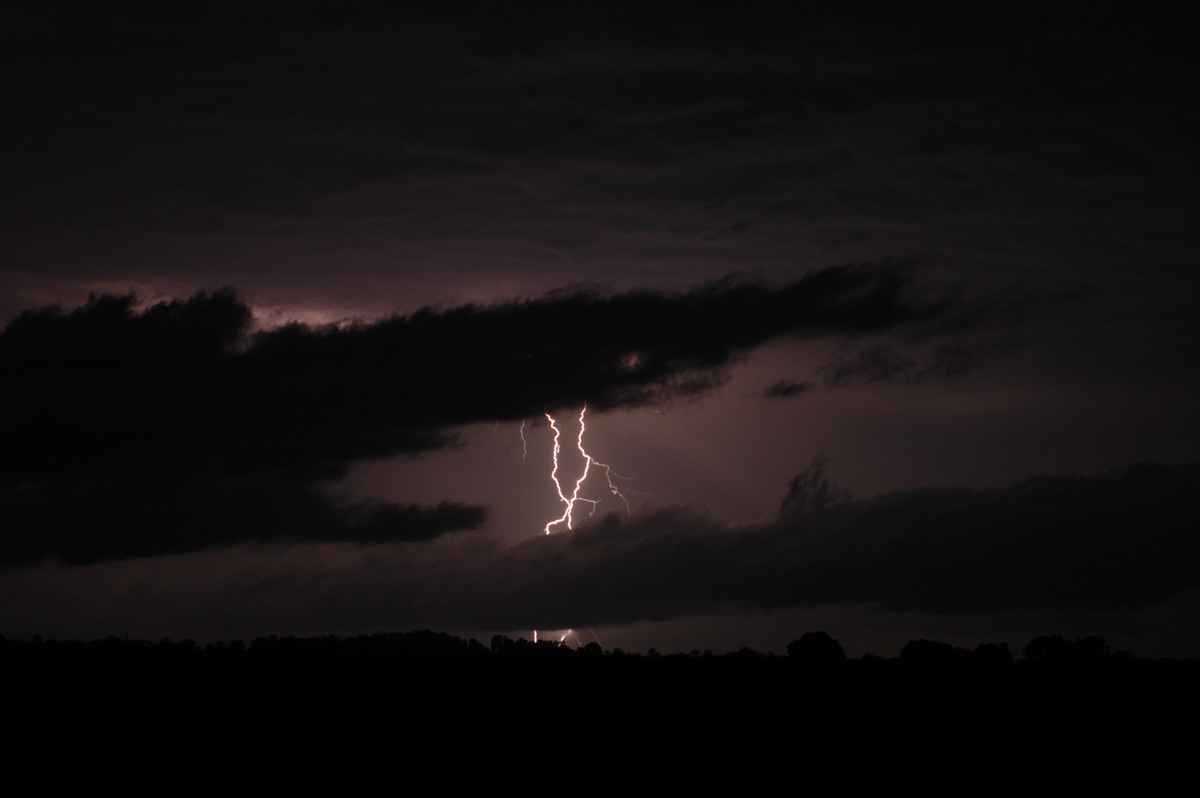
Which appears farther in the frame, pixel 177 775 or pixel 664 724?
pixel 664 724

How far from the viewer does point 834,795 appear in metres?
51.4

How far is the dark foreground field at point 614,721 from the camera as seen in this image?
54.3m

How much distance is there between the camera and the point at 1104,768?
5331 centimetres

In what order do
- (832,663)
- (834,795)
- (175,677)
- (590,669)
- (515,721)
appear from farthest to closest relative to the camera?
(832,663) < (590,669) < (175,677) < (515,721) < (834,795)

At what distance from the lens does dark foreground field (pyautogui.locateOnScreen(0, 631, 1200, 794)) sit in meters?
54.3

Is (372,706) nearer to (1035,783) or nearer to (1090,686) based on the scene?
(1035,783)

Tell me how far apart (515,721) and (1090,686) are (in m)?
30.6

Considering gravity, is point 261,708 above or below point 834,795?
above

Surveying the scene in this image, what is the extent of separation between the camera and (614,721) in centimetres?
6281

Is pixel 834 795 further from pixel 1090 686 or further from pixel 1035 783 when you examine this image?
pixel 1090 686

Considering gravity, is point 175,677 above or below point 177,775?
above

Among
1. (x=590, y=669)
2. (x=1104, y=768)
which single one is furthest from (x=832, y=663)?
(x=1104, y=768)

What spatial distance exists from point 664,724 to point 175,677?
29125 mm

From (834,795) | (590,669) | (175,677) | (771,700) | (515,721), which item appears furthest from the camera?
(590,669)
